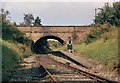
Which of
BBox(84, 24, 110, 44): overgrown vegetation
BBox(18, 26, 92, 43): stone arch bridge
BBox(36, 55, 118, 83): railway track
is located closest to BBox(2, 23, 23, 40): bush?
BBox(84, 24, 110, 44): overgrown vegetation

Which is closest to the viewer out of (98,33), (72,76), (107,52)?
(72,76)

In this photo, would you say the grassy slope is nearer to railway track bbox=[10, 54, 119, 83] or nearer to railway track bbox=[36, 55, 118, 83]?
railway track bbox=[36, 55, 118, 83]

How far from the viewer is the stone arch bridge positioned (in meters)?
66.9

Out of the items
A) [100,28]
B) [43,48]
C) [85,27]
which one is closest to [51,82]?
[100,28]

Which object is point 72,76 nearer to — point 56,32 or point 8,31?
point 8,31

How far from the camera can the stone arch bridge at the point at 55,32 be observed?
66.9 metres

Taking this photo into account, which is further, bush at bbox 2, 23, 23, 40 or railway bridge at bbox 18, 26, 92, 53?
railway bridge at bbox 18, 26, 92, 53

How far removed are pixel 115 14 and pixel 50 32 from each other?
2089 cm

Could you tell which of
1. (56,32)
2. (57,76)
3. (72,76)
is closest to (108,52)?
(72,76)

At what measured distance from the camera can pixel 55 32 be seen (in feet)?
223

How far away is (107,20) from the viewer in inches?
1992

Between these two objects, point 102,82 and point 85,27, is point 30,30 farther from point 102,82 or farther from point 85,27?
point 102,82

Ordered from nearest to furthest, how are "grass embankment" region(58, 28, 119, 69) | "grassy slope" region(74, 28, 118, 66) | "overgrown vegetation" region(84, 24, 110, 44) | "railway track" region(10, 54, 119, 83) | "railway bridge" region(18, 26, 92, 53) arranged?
"railway track" region(10, 54, 119, 83)
"grass embankment" region(58, 28, 119, 69)
"grassy slope" region(74, 28, 118, 66)
"overgrown vegetation" region(84, 24, 110, 44)
"railway bridge" region(18, 26, 92, 53)

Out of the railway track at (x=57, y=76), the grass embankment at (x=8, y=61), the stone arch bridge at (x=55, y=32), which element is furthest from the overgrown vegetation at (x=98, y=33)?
the stone arch bridge at (x=55, y=32)
